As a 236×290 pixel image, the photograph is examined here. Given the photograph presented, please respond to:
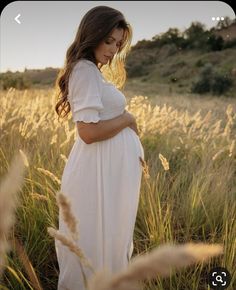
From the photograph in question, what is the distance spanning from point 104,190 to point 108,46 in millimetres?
716

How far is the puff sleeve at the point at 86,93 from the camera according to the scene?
6.93 ft

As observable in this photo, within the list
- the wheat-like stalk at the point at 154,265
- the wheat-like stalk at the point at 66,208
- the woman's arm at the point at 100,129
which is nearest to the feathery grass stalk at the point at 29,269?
the wheat-like stalk at the point at 66,208

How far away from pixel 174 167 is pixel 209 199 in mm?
1234

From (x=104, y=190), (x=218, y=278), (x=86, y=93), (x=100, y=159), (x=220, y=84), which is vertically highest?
(x=86, y=93)

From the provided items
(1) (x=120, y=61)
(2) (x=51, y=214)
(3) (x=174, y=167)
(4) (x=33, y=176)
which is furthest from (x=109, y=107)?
(3) (x=174, y=167)

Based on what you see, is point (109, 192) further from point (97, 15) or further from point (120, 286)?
point (120, 286)

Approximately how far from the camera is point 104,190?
2.28 metres

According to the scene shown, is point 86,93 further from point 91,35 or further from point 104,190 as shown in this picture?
point 104,190

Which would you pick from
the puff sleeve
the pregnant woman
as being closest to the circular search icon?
the pregnant woman

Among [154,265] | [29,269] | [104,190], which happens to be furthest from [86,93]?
[154,265]

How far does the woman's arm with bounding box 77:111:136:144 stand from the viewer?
213cm

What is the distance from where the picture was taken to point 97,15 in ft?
7.18

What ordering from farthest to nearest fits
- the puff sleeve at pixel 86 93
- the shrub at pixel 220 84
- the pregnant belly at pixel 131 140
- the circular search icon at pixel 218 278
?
the shrub at pixel 220 84 < the pregnant belly at pixel 131 140 < the circular search icon at pixel 218 278 < the puff sleeve at pixel 86 93

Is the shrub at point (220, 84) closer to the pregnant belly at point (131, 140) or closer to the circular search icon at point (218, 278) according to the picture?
the pregnant belly at point (131, 140)
